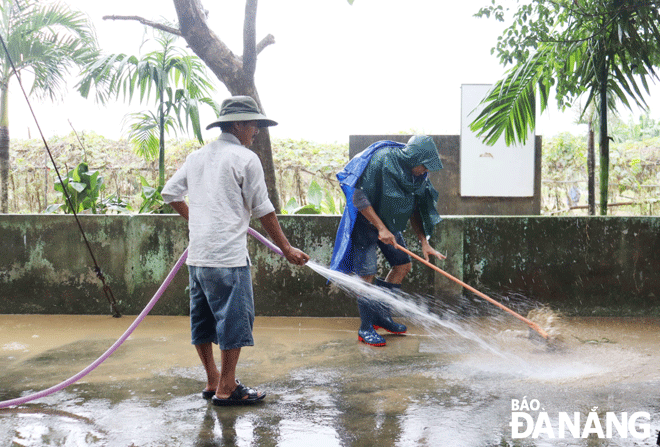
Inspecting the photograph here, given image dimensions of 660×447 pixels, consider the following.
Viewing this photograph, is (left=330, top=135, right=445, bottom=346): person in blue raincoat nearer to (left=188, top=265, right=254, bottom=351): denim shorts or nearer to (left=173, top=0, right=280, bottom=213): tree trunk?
(left=188, top=265, right=254, bottom=351): denim shorts

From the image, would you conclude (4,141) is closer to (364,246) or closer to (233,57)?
(233,57)

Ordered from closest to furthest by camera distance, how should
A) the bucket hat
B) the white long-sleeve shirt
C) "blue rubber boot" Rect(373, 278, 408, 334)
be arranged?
the white long-sleeve shirt
the bucket hat
"blue rubber boot" Rect(373, 278, 408, 334)

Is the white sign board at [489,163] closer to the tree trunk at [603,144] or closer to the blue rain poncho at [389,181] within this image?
the tree trunk at [603,144]

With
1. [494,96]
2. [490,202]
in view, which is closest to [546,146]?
[490,202]

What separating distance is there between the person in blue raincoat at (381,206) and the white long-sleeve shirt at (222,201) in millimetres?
1340

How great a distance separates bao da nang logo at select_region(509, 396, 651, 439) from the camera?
8.55ft

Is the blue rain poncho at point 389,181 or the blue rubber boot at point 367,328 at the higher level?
the blue rain poncho at point 389,181

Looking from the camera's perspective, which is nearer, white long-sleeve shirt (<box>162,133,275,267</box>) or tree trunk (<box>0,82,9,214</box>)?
white long-sleeve shirt (<box>162,133,275,267</box>)

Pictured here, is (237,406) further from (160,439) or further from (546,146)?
(546,146)

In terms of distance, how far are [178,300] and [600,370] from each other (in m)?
3.60

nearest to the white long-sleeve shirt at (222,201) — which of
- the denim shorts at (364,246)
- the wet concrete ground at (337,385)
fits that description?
the wet concrete ground at (337,385)

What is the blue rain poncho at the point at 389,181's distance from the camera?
4145 mm

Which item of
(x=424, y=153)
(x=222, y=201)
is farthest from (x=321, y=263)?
(x=222, y=201)

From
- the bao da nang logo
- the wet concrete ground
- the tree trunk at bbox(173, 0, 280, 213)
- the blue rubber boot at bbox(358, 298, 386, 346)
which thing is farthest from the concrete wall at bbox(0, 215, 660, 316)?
the bao da nang logo
